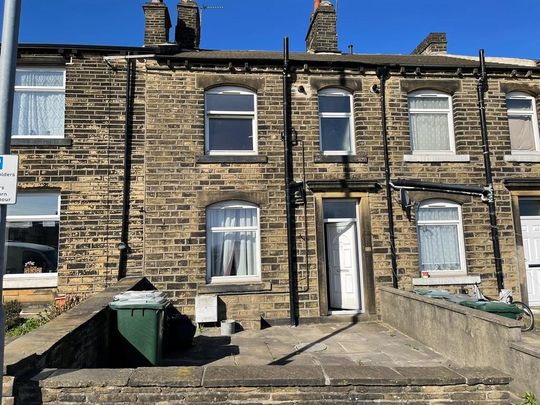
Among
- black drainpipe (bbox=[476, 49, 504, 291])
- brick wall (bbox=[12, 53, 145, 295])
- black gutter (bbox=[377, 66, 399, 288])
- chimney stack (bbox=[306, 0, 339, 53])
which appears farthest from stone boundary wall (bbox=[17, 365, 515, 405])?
chimney stack (bbox=[306, 0, 339, 53])

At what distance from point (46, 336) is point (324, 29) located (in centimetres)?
1099

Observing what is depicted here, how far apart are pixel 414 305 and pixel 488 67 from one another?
6627mm

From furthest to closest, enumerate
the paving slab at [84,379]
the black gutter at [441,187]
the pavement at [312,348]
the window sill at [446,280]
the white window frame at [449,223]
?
1. the white window frame at [449,223]
2. the window sill at [446,280]
3. the black gutter at [441,187]
4. the pavement at [312,348]
5. the paving slab at [84,379]

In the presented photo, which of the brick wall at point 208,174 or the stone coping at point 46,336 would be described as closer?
the stone coping at point 46,336

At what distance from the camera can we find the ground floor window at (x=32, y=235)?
8.91m

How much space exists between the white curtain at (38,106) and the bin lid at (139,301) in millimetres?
5289

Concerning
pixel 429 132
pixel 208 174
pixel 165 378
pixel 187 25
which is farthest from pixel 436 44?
pixel 165 378

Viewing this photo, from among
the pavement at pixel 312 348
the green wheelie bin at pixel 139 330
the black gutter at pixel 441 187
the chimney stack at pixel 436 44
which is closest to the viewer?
the green wheelie bin at pixel 139 330

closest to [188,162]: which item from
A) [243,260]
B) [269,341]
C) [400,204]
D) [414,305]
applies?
[243,260]

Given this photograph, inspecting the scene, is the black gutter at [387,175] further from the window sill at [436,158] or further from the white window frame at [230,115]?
the white window frame at [230,115]

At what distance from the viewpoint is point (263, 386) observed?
150 inches

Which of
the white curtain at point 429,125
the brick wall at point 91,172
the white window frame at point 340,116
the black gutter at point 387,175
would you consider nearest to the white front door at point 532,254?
the white curtain at point 429,125

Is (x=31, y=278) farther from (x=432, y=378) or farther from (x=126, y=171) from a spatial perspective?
(x=432, y=378)

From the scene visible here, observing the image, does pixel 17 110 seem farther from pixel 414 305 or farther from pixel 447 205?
pixel 447 205
